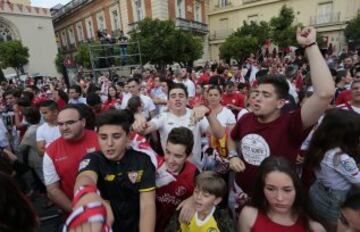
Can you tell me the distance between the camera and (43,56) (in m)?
36.6

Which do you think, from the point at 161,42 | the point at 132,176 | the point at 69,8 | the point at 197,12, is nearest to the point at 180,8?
the point at 197,12

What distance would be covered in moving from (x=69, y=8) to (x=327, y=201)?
4963 cm

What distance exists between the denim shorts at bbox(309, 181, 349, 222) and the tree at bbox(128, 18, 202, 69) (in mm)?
15989

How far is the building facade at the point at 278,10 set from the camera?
30.5 meters

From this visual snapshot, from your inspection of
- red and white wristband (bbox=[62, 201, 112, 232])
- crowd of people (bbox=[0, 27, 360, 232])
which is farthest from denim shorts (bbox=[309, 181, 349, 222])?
red and white wristband (bbox=[62, 201, 112, 232])

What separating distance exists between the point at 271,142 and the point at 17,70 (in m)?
33.5

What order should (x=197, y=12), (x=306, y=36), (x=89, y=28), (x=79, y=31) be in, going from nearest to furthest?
(x=306, y=36)
(x=197, y=12)
(x=89, y=28)
(x=79, y=31)

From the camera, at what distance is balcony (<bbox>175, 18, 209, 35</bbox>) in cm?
2953

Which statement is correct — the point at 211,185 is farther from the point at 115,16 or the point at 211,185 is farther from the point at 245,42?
the point at 115,16

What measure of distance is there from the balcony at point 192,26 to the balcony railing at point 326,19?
12.6 metres

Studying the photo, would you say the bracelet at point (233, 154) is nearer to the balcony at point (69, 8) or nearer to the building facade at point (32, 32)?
the building facade at point (32, 32)

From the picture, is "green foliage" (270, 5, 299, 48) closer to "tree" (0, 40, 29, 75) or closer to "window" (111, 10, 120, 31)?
"window" (111, 10, 120, 31)

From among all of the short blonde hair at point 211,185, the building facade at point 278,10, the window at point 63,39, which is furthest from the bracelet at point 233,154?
the window at point 63,39

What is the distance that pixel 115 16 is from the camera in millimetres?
34406
